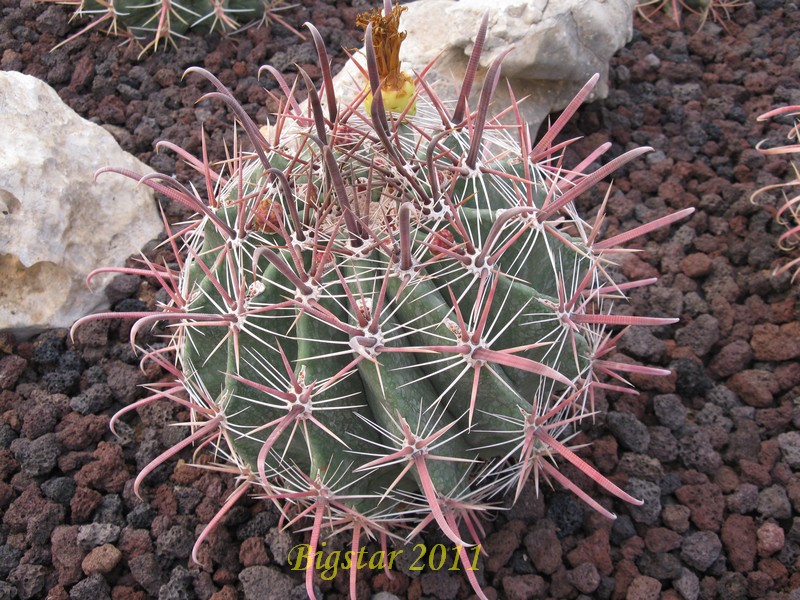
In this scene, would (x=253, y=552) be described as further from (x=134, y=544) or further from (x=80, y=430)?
(x=80, y=430)

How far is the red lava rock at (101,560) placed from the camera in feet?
5.87

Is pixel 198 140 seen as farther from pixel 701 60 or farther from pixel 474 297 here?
pixel 701 60

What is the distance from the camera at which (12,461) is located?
1.99 m

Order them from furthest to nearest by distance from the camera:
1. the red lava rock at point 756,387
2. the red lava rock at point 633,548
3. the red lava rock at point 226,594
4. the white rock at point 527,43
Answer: the white rock at point 527,43 < the red lava rock at point 756,387 < the red lava rock at point 633,548 < the red lava rock at point 226,594

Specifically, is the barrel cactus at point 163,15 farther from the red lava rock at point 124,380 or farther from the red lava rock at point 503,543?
the red lava rock at point 503,543

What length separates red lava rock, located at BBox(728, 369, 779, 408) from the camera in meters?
2.14

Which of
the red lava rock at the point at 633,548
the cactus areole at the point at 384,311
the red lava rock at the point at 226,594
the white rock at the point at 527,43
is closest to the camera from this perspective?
the cactus areole at the point at 384,311

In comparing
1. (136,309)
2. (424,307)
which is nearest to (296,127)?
(424,307)

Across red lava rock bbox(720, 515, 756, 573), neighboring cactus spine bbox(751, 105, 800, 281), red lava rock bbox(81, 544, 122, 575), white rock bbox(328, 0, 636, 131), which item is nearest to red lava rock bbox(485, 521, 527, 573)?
red lava rock bbox(720, 515, 756, 573)

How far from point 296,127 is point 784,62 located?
2512mm

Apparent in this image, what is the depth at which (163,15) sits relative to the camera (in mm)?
3016

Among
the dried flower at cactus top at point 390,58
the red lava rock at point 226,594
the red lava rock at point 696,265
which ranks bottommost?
the red lava rock at point 226,594

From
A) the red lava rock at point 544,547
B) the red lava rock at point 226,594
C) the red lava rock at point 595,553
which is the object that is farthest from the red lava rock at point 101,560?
the red lava rock at point 595,553

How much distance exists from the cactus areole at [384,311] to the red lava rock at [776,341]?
2.99 ft
